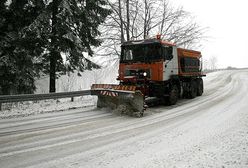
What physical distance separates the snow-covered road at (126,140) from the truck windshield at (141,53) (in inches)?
111

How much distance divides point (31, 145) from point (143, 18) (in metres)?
16.5

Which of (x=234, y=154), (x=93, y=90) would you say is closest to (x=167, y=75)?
(x=93, y=90)

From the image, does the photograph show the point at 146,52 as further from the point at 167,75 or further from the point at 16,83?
the point at 16,83

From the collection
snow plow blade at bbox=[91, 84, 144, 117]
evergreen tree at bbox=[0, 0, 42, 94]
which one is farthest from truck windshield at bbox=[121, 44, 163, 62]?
evergreen tree at bbox=[0, 0, 42, 94]

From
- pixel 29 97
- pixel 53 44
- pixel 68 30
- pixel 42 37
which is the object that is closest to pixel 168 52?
pixel 68 30

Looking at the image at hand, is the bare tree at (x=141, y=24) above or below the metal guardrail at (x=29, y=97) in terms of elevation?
above

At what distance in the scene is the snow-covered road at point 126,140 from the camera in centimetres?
488

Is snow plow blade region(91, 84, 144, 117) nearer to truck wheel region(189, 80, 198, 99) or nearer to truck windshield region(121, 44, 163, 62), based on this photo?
truck windshield region(121, 44, 163, 62)

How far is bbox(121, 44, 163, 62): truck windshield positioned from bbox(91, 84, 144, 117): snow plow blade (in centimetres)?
170

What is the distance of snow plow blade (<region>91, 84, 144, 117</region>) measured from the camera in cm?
959

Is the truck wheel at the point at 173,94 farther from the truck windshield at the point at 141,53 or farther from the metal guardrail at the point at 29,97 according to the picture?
the metal guardrail at the point at 29,97

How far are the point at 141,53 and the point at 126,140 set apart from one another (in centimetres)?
602

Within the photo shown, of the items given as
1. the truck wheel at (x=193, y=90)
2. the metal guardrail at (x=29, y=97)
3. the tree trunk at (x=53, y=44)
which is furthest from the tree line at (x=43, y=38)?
the truck wheel at (x=193, y=90)

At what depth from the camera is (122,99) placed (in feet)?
33.1
